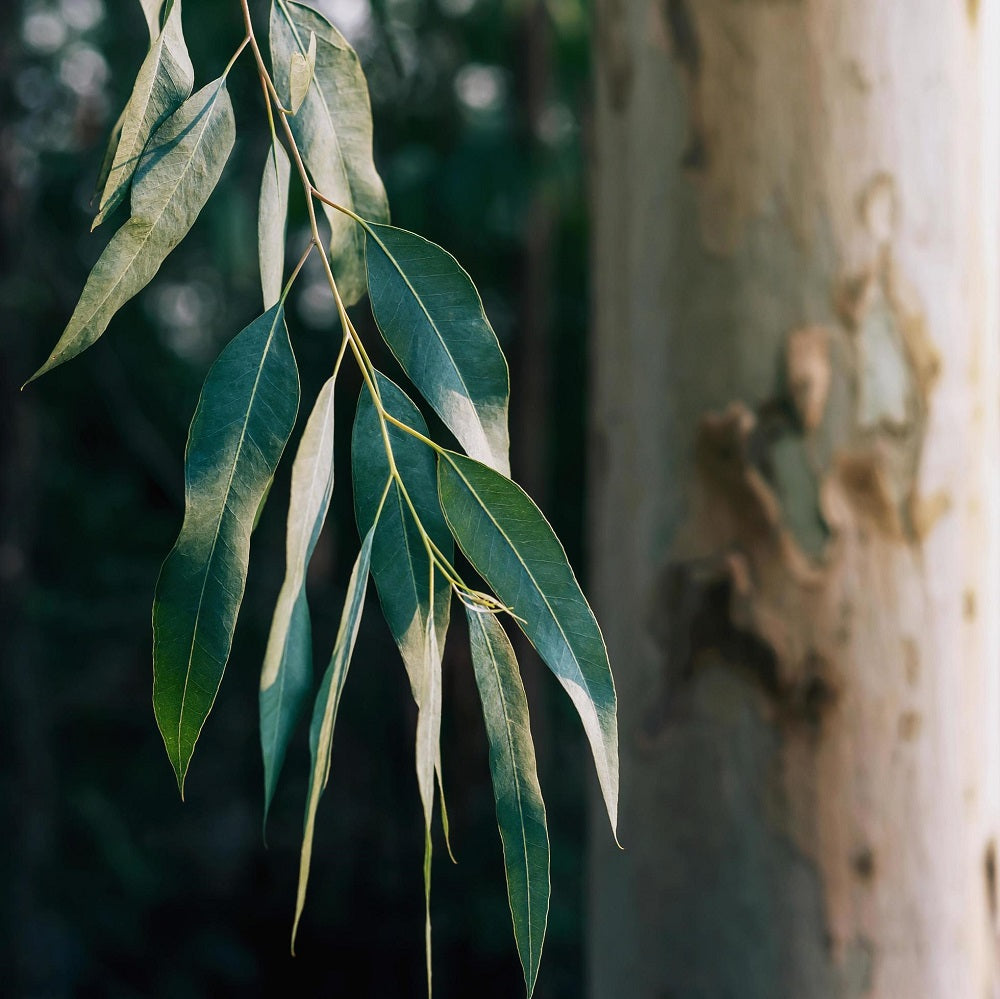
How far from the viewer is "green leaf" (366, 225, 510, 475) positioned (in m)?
0.38

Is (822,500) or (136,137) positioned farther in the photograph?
(822,500)

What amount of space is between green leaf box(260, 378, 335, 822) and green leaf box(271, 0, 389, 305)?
3.8 inches

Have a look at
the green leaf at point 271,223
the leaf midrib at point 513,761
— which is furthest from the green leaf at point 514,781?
the green leaf at point 271,223

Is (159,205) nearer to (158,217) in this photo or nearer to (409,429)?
(158,217)

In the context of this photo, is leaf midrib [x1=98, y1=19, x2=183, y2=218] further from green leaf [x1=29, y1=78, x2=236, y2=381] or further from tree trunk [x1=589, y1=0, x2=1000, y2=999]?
tree trunk [x1=589, y1=0, x2=1000, y2=999]

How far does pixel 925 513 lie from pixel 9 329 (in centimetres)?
146

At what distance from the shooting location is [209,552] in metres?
0.35

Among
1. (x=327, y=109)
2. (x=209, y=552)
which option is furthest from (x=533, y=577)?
(x=327, y=109)

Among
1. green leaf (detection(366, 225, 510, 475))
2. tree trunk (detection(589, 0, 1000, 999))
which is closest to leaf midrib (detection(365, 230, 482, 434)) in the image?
green leaf (detection(366, 225, 510, 475))

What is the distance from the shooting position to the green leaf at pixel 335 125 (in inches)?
16.2

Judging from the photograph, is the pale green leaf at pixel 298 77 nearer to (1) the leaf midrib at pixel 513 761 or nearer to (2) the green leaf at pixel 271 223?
(2) the green leaf at pixel 271 223

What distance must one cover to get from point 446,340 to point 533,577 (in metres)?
0.09

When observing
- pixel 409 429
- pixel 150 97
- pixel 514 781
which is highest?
pixel 150 97

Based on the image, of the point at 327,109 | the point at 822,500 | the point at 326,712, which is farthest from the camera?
the point at 822,500
